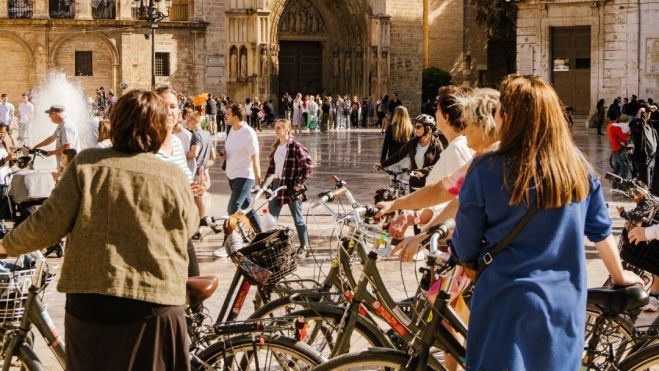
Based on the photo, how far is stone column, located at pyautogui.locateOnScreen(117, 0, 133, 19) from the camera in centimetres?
4300

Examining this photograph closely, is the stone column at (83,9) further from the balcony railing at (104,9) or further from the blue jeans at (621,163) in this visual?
the blue jeans at (621,163)

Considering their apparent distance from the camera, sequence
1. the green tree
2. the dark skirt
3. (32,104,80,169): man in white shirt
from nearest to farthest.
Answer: the dark skirt → (32,104,80,169): man in white shirt → the green tree

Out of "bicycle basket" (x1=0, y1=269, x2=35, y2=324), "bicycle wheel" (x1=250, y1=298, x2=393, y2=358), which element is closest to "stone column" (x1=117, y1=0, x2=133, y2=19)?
"bicycle wheel" (x1=250, y1=298, x2=393, y2=358)

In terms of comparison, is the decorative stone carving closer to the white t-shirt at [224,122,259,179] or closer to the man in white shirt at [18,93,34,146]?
the man in white shirt at [18,93,34,146]

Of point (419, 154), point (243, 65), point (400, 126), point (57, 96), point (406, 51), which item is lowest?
point (419, 154)

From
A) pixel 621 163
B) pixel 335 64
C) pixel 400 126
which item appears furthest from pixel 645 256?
pixel 335 64

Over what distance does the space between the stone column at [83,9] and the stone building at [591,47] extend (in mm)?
16681

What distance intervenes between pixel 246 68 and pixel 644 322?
3501 cm

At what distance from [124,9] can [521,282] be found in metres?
40.4

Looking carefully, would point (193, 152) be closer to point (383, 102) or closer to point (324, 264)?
point (324, 264)

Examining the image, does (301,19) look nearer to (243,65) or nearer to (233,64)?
(243,65)

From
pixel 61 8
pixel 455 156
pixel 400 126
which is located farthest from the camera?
pixel 61 8

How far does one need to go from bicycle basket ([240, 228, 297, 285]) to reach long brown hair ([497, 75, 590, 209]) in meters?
2.24

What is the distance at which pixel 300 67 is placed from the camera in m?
47.4
